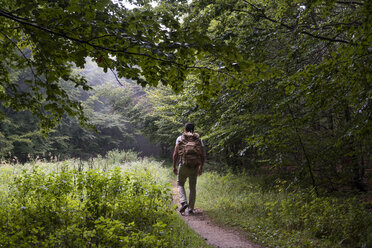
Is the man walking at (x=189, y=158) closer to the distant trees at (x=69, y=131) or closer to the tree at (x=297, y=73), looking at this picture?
the tree at (x=297, y=73)

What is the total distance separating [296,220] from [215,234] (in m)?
1.79

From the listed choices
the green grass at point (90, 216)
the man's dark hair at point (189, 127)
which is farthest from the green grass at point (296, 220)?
the man's dark hair at point (189, 127)

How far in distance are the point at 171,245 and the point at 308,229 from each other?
302 centimetres

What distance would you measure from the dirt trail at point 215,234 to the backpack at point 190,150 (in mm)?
1340

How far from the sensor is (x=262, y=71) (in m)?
2.39

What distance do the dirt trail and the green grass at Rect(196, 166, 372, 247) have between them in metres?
0.25

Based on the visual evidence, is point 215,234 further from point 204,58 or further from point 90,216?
point 204,58

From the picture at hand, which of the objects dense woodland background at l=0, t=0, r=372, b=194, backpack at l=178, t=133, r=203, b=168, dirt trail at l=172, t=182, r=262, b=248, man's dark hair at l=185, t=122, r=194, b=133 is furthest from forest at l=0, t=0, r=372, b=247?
backpack at l=178, t=133, r=203, b=168

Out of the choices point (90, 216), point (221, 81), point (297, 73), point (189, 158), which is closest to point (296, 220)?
point (189, 158)

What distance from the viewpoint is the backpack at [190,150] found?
6.11 meters

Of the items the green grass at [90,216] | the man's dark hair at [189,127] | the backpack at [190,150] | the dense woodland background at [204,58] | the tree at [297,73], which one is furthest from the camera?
the man's dark hair at [189,127]

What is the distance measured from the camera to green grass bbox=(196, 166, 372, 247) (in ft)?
14.7

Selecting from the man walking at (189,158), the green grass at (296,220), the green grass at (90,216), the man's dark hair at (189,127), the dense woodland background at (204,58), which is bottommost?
the green grass at (296,220)

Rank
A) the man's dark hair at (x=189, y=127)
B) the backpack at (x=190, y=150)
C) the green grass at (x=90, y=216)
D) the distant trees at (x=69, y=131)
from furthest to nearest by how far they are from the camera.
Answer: the distant trees at (x=69, y=131) < the man's dark hair at (x=189, y=127) < the backpack at (x=190, y=150) < the green grass at (x=90, y=216)
